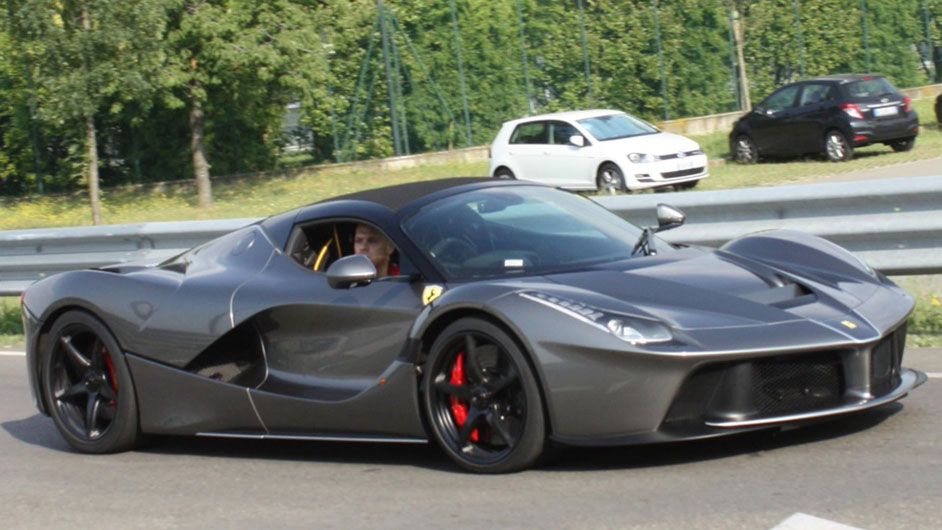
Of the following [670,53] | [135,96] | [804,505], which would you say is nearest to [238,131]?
[135,96]

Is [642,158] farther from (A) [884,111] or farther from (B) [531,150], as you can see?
(A) [884,111]

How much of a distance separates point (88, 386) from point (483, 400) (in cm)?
259

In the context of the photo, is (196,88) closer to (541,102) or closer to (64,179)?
(64,179)

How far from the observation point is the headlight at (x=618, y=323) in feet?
17.1

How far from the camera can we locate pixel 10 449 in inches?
294

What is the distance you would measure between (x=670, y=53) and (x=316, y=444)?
2587 centimetres

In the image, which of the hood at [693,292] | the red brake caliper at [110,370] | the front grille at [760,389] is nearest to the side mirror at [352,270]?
the hood at [693,292]

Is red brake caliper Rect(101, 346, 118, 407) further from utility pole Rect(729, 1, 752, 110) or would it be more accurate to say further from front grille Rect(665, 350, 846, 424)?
utility pole Rect(729, 1, 752, 110)

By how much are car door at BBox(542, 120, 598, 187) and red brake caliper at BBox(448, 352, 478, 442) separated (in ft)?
57.9

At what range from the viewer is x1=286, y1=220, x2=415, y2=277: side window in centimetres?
646

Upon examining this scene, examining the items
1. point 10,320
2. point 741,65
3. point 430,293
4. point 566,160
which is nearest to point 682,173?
point 566,160

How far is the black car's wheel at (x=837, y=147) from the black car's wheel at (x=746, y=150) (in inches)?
72.6

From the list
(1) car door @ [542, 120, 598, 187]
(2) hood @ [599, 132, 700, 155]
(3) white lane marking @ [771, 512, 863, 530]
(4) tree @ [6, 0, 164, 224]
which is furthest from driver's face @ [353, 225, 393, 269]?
(4) tree @ [6, 0, 164, 224]

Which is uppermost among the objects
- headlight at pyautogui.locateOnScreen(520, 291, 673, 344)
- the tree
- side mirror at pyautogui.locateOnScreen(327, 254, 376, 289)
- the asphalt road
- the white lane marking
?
the tree
